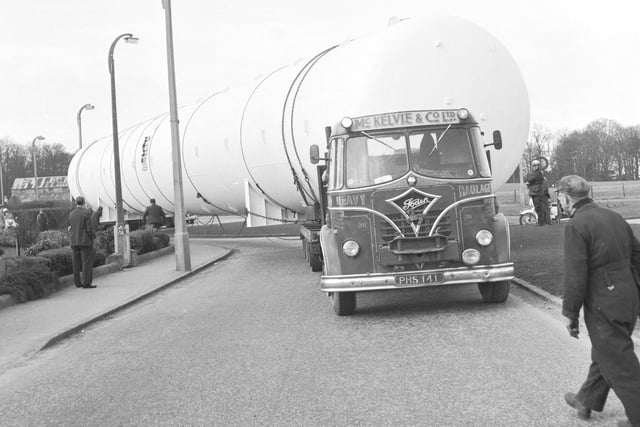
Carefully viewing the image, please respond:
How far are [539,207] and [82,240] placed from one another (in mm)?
13949

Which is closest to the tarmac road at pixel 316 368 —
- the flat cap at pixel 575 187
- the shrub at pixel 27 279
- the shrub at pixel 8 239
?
the flat cap at pixel 575 187

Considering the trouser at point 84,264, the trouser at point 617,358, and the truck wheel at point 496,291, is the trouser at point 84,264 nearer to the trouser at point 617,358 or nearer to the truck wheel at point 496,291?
the truck wheel at point 496,291

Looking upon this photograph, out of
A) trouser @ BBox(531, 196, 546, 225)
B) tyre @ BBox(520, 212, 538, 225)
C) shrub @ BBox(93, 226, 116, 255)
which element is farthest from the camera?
tyre @ BBox(520, 212, 538, 225)

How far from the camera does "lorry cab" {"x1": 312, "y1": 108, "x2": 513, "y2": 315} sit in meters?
8.53

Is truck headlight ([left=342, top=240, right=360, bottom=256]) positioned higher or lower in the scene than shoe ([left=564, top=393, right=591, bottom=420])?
higher

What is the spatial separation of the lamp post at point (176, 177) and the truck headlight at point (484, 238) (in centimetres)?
942

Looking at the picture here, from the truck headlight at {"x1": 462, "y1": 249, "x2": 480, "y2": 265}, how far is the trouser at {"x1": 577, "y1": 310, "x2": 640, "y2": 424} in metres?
4.19

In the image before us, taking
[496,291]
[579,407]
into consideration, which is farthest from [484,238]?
[579,407]

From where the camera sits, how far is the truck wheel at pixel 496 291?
9055 millimetres

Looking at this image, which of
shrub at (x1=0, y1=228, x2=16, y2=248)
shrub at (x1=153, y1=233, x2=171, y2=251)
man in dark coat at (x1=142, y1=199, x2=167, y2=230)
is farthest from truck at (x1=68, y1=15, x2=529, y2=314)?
shrub at (x1=0, y1=228, x2=16, y2=248)

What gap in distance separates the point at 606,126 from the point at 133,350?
342 ft

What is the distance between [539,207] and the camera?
21.5 metres

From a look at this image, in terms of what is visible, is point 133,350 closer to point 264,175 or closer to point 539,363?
point 539,363

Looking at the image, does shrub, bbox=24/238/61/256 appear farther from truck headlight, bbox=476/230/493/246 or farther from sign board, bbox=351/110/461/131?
truck headlight, bbox=476/230/493/246
